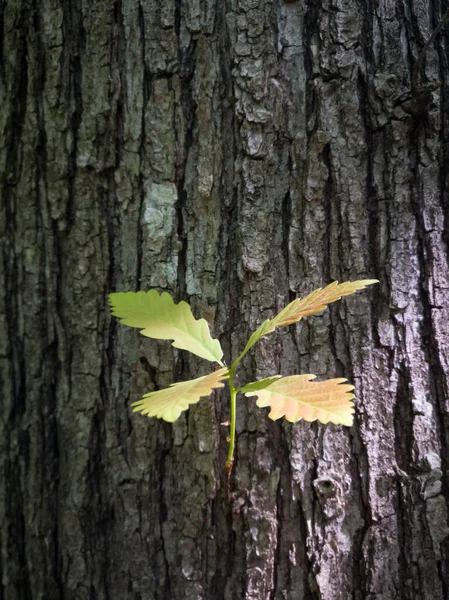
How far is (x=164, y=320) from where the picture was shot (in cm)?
91

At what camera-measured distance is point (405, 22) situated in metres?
1.11

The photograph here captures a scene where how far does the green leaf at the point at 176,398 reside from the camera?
691 millimetres

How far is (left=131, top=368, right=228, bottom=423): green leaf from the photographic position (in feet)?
2.27

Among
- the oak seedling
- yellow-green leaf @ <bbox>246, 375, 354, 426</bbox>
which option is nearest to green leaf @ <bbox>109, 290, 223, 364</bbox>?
the oak seedling

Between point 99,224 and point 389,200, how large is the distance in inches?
26.0

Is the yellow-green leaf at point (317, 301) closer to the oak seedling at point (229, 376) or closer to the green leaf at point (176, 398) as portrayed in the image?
the oak seedling at point (229, 376)

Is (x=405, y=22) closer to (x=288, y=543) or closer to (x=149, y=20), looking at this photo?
(x=149, y=20)

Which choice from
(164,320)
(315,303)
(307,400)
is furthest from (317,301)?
(164,320)

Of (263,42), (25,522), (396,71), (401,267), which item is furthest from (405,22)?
(25,522)

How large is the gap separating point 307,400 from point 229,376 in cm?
18

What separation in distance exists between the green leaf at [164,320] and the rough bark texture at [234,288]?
15 centimetres

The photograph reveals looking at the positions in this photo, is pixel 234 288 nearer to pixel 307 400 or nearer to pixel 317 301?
pixel 317 301

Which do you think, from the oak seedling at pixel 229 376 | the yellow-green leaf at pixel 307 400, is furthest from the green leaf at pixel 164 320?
the yellow-green leaf at pixel 307 400

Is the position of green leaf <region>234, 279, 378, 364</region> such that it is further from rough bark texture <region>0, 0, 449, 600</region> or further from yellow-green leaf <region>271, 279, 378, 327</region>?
rough bark texture <region>0, 0, 449, 600</region>
